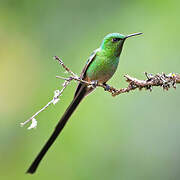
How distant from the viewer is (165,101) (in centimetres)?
356

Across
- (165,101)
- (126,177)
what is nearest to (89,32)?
(165,101)

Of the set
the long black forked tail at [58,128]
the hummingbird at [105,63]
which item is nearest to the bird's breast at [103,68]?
the hummingbird at [105,63]

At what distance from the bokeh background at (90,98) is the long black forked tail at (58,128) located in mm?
616

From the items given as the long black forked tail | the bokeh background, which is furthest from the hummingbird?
the bokeh background

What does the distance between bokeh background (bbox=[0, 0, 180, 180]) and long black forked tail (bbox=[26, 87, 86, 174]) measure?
0.62 meters

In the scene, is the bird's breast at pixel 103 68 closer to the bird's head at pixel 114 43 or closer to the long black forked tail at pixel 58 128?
the bird's head at pixel 114 43

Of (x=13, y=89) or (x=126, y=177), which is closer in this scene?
(x=126, y=177)

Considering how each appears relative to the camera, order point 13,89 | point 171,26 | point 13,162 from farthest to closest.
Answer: point 13,89
point 13,162
point 171,26

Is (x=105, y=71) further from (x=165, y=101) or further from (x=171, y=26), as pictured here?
(x=171, y=26)

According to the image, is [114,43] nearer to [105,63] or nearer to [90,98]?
[105,63]

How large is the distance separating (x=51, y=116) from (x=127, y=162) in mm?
1046

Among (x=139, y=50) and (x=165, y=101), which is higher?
(x=139, y=50)

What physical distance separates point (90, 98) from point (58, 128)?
1.07 metres

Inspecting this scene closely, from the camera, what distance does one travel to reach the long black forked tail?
9.46ft
